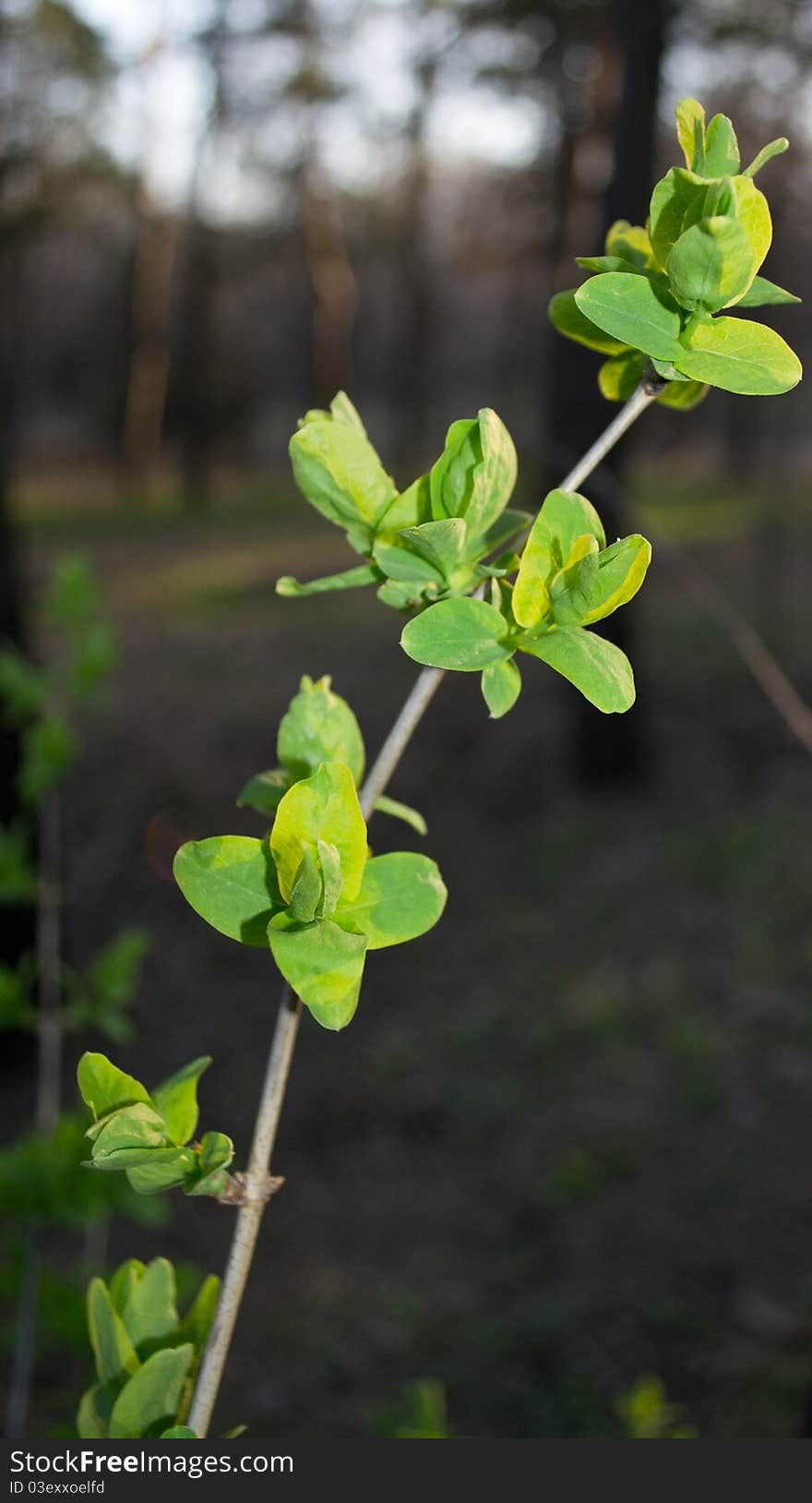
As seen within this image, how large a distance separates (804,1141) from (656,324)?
4133 mm

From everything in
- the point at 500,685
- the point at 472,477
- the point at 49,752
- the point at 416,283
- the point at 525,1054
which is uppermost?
the point at 416,283

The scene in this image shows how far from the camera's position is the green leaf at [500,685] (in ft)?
1.92

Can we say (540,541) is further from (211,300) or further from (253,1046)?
(211,300)

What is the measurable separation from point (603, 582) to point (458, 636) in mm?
75

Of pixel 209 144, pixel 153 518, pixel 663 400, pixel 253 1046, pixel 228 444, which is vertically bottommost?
pixel 253 1046

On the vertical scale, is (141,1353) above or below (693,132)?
below

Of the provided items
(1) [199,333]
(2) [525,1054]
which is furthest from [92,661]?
(1) [199,333]

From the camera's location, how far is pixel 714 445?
28656 mm

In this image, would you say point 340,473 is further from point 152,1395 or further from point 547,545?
point 152,1395

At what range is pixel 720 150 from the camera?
0.57 metres

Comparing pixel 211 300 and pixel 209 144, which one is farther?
pixel 211 300

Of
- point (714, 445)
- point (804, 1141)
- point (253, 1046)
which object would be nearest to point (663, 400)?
point (804, 1141)

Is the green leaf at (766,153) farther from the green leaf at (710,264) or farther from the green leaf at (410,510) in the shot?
the green leaf at (410,510)

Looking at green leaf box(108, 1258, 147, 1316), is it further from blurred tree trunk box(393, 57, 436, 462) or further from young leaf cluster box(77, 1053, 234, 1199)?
blurred tree trunk box(393, 57, 436, 462)
